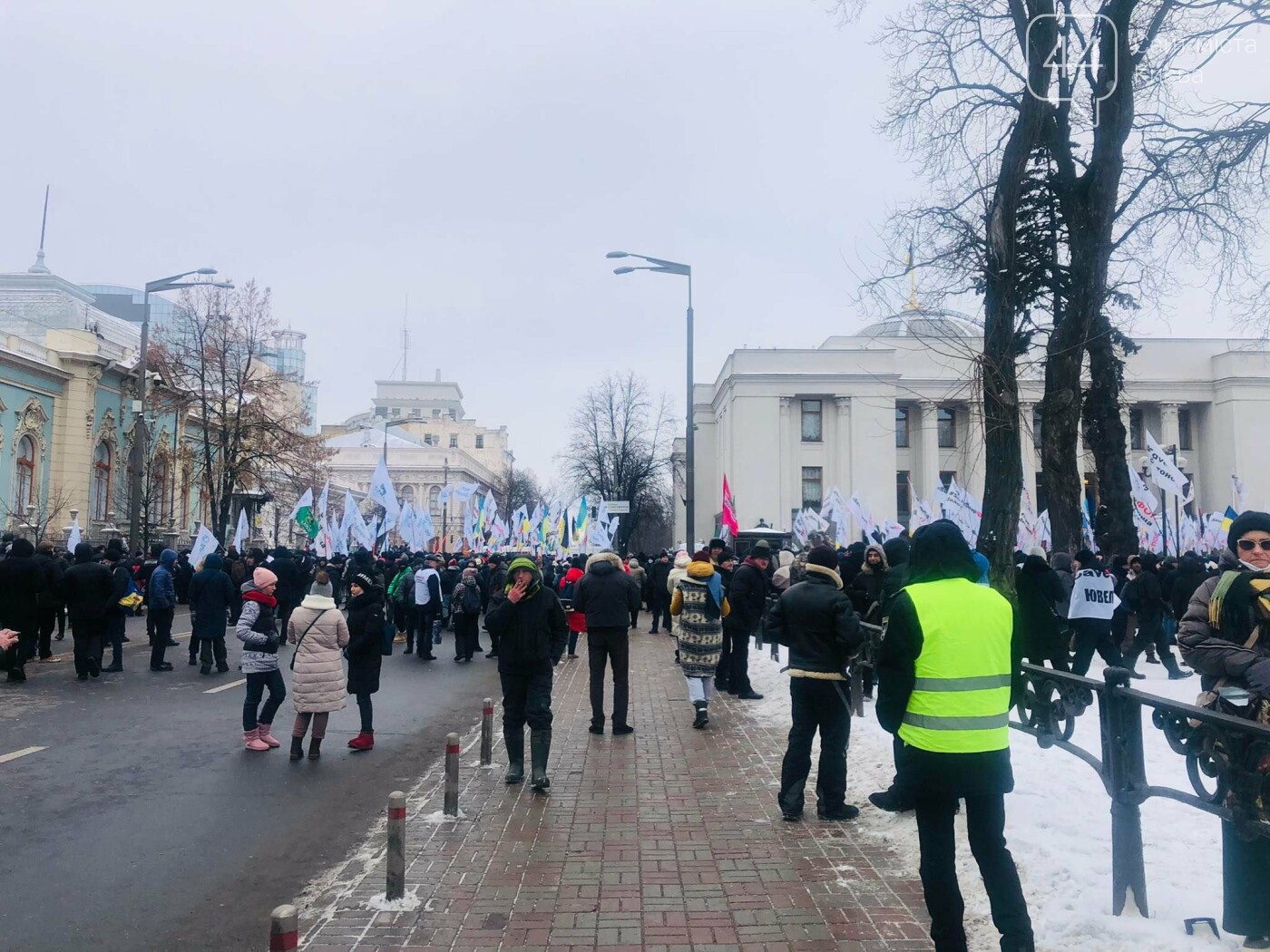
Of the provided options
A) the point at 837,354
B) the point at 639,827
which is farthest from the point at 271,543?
the point at 639,827

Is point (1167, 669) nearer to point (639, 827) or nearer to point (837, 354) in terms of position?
point (639, 827)

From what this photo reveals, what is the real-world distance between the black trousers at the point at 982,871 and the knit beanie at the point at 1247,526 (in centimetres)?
207

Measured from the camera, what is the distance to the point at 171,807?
7.45 meters

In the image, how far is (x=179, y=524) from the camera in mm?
50188

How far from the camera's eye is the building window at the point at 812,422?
2298 inches

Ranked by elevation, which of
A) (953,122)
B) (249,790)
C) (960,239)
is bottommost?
(249,790)

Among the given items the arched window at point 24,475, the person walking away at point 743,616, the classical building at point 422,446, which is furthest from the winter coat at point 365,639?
the classical building at point 422,446

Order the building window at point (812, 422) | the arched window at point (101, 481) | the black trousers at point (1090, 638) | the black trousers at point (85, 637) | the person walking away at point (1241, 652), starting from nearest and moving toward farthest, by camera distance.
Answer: the person walking away at point (1241, 652), the black trousers at point (1090, 638), the black trousers at point (85, 637), the arched window at point (101, 481), the building window at point (812, 422)

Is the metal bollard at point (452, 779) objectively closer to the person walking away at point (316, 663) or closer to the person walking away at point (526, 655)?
the person walking away at point (526, 655)

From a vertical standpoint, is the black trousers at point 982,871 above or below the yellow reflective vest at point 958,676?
below

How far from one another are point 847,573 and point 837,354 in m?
43.7

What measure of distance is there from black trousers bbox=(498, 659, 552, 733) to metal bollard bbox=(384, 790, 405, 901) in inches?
110

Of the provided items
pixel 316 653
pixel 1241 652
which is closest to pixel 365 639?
pixel 316 653

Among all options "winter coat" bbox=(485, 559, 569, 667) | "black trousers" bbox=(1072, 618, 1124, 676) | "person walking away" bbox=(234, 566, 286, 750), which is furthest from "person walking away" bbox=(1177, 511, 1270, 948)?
"black trousers" bbox=(1072, 618, 1124, 676)
